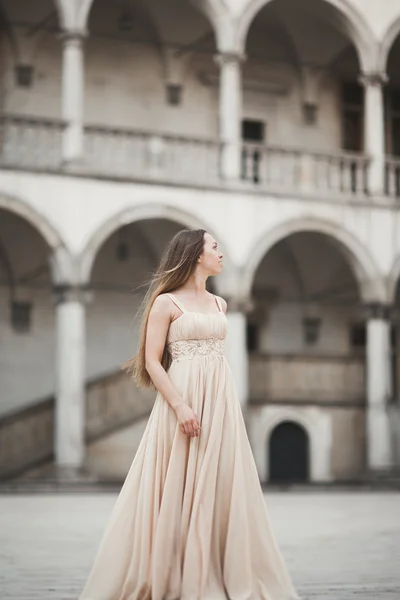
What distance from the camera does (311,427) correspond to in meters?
22.2

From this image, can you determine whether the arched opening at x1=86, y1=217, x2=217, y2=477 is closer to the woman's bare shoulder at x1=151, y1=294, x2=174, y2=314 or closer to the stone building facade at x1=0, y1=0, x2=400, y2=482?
the stone building facade at x1=0, y1=0, x2=400, y2=482

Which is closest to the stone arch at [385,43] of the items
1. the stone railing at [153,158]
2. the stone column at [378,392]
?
the stone railing at [153,158]

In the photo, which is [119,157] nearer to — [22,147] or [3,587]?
[22,147]

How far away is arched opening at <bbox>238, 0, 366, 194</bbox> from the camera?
22797mm

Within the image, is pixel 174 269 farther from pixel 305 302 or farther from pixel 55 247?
pixel 305 302

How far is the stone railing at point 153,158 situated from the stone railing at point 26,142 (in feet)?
1.83

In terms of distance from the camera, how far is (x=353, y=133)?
24609mm

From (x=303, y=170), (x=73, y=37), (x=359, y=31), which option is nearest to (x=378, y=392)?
(x=303, y=170)

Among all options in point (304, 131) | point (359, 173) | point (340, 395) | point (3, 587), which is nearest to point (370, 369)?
point (340, 395)

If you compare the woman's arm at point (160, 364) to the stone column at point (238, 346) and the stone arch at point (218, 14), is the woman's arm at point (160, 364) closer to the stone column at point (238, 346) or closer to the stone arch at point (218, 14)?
the stone column at point (238, 346)

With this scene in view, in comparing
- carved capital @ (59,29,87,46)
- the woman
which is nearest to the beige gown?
the woman

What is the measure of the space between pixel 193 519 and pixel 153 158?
585 inches

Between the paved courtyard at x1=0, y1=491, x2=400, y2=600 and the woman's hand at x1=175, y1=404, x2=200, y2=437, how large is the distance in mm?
1271

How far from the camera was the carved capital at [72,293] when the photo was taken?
1870 cm
